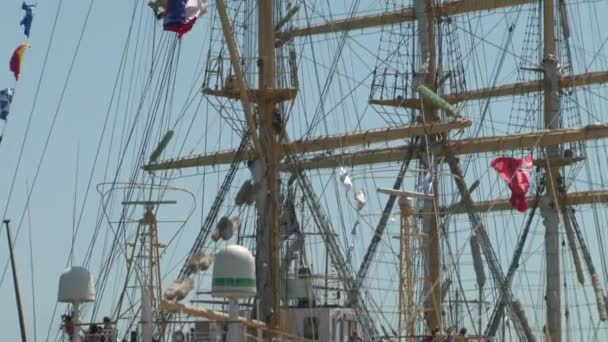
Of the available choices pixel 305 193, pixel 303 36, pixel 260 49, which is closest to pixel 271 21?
pixel 260 49

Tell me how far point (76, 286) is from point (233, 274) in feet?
20.7

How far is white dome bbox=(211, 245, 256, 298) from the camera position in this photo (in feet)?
145

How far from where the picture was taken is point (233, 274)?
44.2m

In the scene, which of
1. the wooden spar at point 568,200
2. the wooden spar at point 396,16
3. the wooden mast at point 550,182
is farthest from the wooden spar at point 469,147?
the wooden spar at point 396,16

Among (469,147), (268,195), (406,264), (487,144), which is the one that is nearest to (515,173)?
(268,195)

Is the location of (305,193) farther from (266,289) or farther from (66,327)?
(66,327)

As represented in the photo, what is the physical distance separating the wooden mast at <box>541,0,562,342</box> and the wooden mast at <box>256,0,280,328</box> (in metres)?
26.9

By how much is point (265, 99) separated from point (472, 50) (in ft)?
89.6

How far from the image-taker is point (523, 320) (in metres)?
76.2

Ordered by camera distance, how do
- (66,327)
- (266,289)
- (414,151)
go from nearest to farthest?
(66,327)
(266,289)
(414,151)

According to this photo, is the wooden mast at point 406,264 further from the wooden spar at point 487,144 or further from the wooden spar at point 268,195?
the wooden spar at point 487,144

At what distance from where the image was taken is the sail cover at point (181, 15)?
53062 millimetres

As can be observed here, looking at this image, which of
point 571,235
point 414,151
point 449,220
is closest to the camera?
point 449,220

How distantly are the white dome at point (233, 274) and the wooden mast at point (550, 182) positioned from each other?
127 feet
